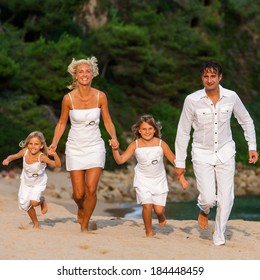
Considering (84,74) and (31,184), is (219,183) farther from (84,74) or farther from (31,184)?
(31,184)

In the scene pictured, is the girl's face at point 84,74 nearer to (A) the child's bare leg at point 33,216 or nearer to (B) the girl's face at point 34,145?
(B) the girl's face at point 34,145

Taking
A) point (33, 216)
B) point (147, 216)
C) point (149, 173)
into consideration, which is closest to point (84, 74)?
point (149, 173)

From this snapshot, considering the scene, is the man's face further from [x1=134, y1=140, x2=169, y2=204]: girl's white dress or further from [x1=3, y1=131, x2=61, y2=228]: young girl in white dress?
[x1=3, y1=131, x2=61, y2=228]: young girl in white dress

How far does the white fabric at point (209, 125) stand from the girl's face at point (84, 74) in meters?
1.23

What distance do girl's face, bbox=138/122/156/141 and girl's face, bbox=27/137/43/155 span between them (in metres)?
1.34

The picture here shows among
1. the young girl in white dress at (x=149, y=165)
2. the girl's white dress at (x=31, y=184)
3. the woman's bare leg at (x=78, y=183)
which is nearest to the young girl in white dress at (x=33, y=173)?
the girl's white dress at (x=31, y=184)

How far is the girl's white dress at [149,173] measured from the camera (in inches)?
374

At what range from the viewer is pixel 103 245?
8.80 meters

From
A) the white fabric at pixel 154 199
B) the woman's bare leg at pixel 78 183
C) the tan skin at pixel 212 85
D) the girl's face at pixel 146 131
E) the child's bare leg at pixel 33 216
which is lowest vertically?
the child's bare leg at pixel 33 216

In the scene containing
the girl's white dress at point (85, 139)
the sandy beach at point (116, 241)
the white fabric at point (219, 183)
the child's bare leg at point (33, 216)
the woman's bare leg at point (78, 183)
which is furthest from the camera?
the child's bare leg at point (33, 216)

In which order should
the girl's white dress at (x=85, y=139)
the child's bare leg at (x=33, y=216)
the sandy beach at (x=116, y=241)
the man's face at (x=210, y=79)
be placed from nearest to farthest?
the sandy beach at (x=116, y=241) < the man's face at (x=210, y=79) < the girl's white dress at (x=85, y=139) < the child's bare leg at (x=33, y=216)

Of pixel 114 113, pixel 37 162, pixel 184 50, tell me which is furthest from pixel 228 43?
pixel 37 162

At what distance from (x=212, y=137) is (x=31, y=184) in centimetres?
239

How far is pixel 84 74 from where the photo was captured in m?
9.52
